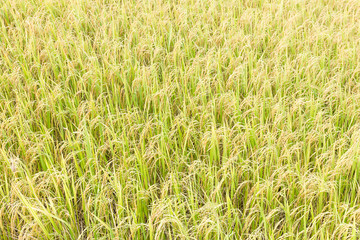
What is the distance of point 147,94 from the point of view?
6.97 feet

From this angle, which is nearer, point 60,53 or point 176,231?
point 176,231

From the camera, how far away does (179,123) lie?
1.90m

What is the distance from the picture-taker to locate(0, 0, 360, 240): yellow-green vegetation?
4.95 feet

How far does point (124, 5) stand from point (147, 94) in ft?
5.15

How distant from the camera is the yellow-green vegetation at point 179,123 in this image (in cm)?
151

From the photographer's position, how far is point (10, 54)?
261 centimetres

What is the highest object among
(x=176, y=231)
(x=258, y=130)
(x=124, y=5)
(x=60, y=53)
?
(x=124, y=5)

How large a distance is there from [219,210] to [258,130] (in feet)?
2.23

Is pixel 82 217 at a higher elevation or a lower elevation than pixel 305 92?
lower

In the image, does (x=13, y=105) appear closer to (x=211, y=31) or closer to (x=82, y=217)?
(x=82, y=217)

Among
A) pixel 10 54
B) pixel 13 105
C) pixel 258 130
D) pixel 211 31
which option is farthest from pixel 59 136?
pixel 211 31

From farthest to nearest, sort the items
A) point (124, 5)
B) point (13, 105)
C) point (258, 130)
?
point (124, 5), point (13, 105), point (258, 130)

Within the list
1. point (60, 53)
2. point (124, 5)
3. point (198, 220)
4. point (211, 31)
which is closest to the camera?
point (198, 220)

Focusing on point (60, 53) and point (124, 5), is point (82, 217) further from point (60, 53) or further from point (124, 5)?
point (124, 5)
